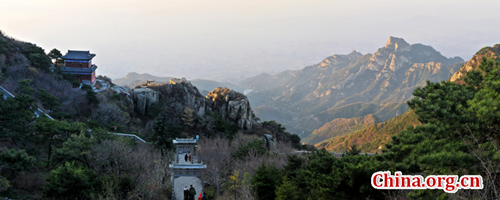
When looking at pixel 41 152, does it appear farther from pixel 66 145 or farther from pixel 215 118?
pixel 215 118

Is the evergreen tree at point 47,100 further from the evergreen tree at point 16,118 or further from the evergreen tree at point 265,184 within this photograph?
the evergreen tree at point 265,184

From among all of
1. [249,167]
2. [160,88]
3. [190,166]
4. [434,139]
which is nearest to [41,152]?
[190,166]

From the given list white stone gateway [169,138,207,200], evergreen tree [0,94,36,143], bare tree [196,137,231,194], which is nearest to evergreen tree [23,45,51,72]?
evergreen tree [0,94,36,143]

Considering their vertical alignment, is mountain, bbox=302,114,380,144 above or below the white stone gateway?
above

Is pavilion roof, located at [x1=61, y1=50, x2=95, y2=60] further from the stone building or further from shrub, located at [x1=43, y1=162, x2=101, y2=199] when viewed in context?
shrub, located at [x1=43, y1=162, x2=101, y2=199]

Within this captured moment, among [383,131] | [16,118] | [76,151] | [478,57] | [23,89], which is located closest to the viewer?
[76,151]

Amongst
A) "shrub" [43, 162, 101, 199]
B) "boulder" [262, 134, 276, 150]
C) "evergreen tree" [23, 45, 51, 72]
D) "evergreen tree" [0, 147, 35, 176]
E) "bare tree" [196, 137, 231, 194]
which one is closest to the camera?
"shrub" [43, 162, 101, 199]

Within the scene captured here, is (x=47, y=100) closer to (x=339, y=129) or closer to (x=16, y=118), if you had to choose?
(x=16, y=118)

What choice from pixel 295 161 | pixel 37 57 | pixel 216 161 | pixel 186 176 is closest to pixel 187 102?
pixel 37 57

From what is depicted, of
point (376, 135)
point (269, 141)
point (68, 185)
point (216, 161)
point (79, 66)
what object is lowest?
point (68, 185)

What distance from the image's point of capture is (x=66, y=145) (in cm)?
2081

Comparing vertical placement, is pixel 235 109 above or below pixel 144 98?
below

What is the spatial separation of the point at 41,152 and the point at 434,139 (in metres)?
27.0

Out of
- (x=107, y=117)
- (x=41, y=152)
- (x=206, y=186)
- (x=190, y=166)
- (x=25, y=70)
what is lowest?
(x=206, y=186)
